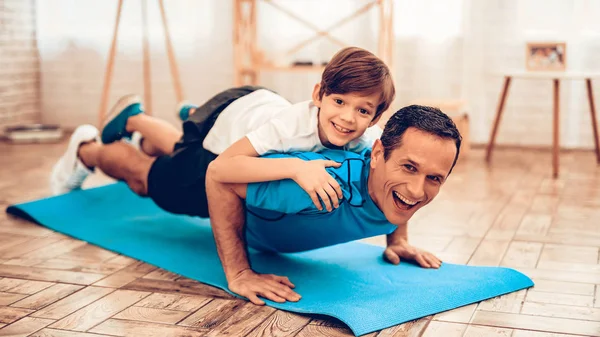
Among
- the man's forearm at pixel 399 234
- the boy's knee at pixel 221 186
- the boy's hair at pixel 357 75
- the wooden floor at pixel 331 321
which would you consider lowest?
the wooden floor at pixel 331 321

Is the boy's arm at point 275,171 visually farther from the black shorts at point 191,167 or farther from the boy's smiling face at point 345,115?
the black shorts at point 191,167

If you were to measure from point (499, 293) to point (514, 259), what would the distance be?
0.34 meters

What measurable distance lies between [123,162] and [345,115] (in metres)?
0.94

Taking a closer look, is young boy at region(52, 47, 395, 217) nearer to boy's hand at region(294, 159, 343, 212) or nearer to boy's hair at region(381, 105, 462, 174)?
boy's hand at region(294, 159, 343, 212)

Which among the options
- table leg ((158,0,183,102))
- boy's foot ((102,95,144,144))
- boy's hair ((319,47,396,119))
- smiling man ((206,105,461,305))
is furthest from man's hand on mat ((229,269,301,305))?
table leg ((158,0,183,102))

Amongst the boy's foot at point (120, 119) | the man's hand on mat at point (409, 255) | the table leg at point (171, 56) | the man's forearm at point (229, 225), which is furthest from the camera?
the table leg at point (171, 56)

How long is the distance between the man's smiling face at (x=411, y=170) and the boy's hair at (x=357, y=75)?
0.45 ft

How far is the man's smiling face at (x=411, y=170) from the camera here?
1553 millimetres

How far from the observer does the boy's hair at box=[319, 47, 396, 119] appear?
1.69 m

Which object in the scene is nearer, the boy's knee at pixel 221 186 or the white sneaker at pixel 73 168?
the boy's knee at pixel 221 186

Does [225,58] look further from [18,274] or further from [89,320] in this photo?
[89,320]

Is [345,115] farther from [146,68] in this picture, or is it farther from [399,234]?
[146,68]

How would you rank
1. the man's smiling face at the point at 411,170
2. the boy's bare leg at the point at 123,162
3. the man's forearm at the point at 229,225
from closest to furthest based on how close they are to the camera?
the man's smiling face at the point at 411,170
the man's forearm at the point at 229,225
the boy's bare leg at the point at 123,162

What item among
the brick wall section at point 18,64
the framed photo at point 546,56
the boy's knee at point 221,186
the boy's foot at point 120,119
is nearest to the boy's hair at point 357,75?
the boy's knee at point 221,186
